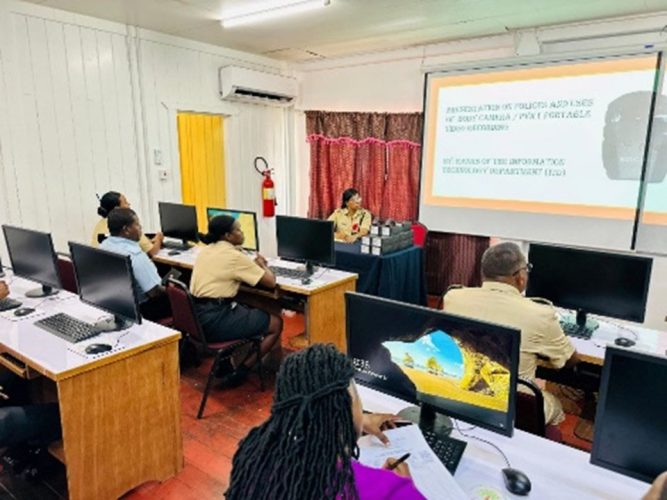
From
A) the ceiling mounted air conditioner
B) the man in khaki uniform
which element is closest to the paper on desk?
the man in khaki uniform

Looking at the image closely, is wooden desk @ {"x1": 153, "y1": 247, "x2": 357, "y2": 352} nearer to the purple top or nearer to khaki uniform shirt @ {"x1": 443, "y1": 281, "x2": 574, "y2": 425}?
khaki uniform shirt @ {"x1": 443, "y1": 281, "x2": 574, "y2": 425}

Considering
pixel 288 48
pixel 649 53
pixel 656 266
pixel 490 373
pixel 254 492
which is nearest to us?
pixel 254 492

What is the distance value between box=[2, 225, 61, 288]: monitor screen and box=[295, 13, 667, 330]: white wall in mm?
3534

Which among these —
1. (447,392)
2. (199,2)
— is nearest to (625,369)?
(447,392)

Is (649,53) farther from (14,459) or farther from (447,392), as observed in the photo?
(14,459)

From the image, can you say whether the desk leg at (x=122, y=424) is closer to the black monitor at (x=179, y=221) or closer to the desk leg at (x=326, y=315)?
the desk leg at (x=326, y=315)

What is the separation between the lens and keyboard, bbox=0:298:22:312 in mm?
2533

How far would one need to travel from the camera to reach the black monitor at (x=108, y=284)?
6.85 ft

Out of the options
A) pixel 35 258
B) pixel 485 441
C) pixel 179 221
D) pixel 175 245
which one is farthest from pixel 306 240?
pixel 485 441

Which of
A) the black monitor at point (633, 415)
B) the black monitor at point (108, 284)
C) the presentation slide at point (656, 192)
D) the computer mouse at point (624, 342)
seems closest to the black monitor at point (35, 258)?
the black monitor at point (108, 284)

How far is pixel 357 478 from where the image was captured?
3.04 ft

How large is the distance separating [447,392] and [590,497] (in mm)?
424

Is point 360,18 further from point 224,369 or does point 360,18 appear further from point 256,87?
point 224,369

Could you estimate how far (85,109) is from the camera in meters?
3.94
